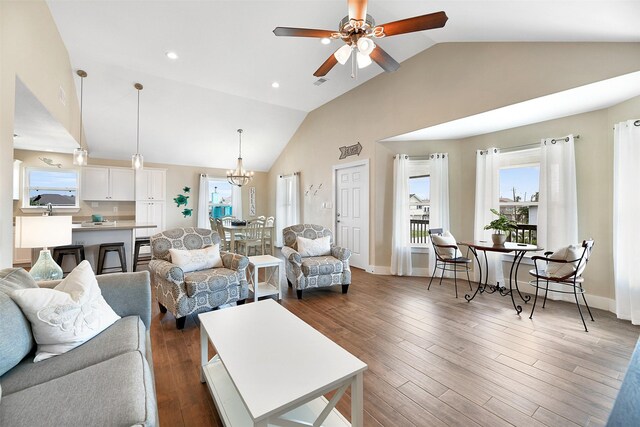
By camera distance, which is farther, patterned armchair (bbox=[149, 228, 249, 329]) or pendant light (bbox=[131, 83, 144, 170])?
pendant light (bbox=[131, 83, 144, 170])

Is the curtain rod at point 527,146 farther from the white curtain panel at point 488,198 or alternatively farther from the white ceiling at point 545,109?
the white ceiling at point 545,109

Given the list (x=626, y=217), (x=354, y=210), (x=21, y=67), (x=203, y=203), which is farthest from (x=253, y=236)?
(x=626, y=217)

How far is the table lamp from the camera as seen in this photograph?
1.93 meters

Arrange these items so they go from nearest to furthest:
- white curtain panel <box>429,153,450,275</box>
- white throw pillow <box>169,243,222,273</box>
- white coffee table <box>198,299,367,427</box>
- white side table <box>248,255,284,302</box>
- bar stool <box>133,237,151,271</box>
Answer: white coffee table <box>198,299,367,427</box> < white throw pillow <box>169,243,222,273</box> < white side table <box>248,255,284,302</box> < white curtain panel <box>429,153,450,275</box> < bar stool <box>133,237,151,271</box>

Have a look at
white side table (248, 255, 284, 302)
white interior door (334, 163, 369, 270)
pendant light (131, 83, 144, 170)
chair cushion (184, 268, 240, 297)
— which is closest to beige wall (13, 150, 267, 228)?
pendant light (131, 83, 144, 170)

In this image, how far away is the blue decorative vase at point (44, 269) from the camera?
2100mm

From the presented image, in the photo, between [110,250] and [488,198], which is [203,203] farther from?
[488,198]

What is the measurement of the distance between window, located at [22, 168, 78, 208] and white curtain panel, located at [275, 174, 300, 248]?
458cm

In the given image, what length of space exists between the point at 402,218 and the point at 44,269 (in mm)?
4409

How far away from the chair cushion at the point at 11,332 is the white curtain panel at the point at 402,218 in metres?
4.34

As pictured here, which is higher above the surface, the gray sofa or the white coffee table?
the gray sofa

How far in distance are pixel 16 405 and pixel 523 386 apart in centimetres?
266

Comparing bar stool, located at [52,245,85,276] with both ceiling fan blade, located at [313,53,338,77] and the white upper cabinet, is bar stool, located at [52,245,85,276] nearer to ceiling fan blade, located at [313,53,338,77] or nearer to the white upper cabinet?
the white upper cabinet

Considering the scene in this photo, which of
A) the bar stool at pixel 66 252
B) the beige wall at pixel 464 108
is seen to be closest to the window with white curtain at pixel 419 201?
the beige wall at pixel 464 108
